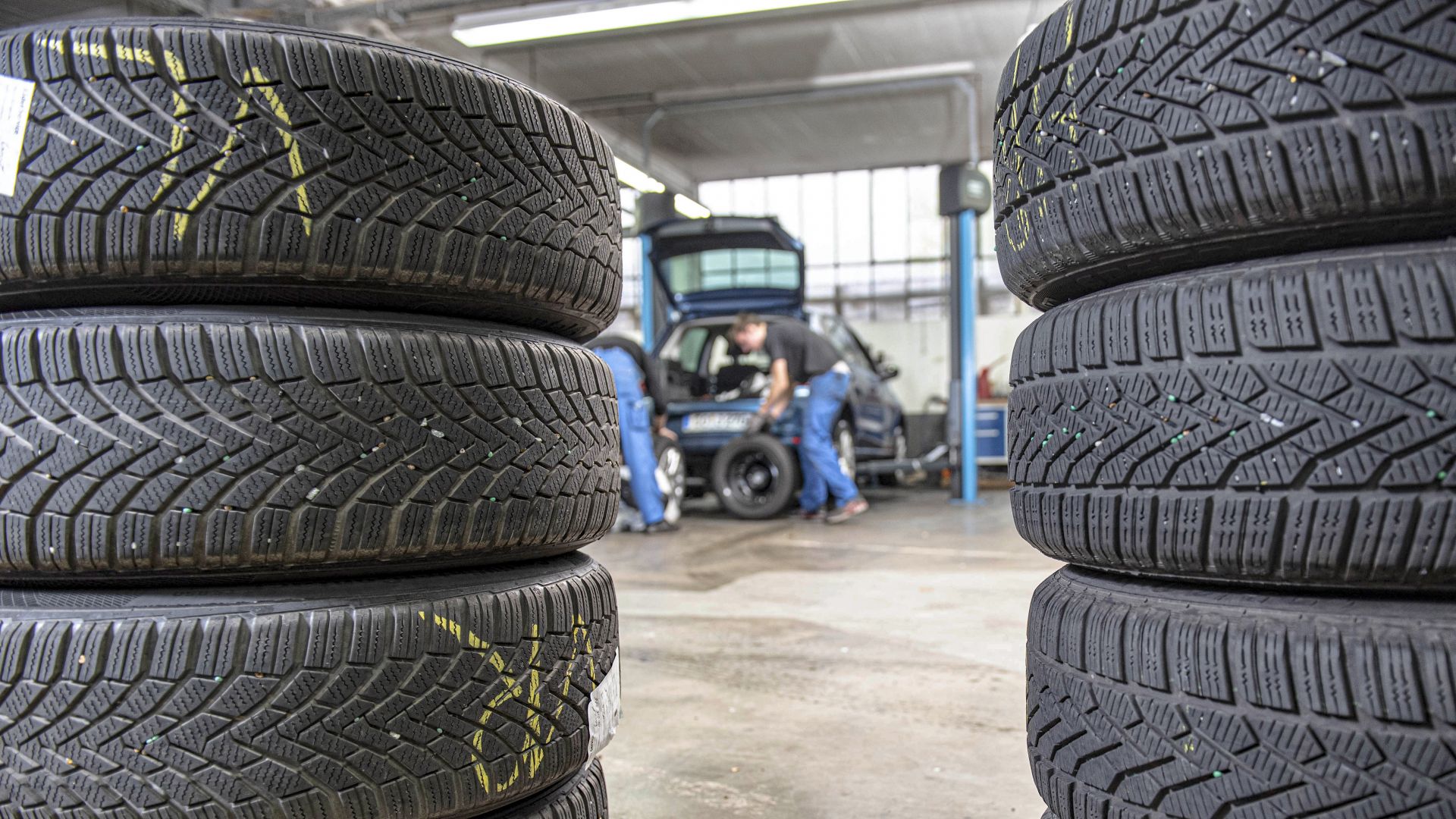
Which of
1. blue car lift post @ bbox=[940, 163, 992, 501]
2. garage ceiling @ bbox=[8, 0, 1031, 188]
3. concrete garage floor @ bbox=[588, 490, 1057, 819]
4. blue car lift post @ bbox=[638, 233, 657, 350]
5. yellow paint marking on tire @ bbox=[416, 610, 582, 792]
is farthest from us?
blue car lift post @ bbox=[638, 233, 657, 350]

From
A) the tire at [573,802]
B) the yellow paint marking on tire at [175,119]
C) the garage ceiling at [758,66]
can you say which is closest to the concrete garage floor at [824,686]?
the tire at [573,802]

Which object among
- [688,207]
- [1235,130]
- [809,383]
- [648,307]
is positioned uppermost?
[688,207]

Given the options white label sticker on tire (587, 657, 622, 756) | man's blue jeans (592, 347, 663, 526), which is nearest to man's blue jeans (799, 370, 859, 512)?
man's blue jeans (592, 347, 663, 526)

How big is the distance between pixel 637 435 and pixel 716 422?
1135mm

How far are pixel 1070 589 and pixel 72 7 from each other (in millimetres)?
8322

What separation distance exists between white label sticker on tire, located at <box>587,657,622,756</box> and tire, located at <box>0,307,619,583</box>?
31 centimetres

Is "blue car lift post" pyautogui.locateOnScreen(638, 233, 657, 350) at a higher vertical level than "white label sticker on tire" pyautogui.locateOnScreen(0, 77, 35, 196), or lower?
higher

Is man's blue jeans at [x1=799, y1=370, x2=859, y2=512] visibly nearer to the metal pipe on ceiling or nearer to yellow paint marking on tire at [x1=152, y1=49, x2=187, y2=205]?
the metal pipe on ceiling

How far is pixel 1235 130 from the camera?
0.86m

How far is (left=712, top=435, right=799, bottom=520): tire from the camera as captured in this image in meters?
7.06

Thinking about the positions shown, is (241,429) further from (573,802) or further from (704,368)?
(704,368)

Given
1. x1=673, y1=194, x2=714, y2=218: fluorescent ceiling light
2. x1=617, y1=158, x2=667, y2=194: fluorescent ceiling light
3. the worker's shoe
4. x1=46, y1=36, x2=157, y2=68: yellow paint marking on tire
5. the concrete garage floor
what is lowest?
the worker's shoe

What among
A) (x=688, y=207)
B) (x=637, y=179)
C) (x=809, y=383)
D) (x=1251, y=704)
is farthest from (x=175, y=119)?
(x=688, y=207)

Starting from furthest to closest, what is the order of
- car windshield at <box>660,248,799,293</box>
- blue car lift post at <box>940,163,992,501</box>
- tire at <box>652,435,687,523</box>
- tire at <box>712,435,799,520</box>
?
blue car lift post at <box>940,163,992,501</box>
car windshield at <box>660,248,799,293</box>
tire at <box>712,435,799,520</box>
tire at <box>652,435,687,523</box>
